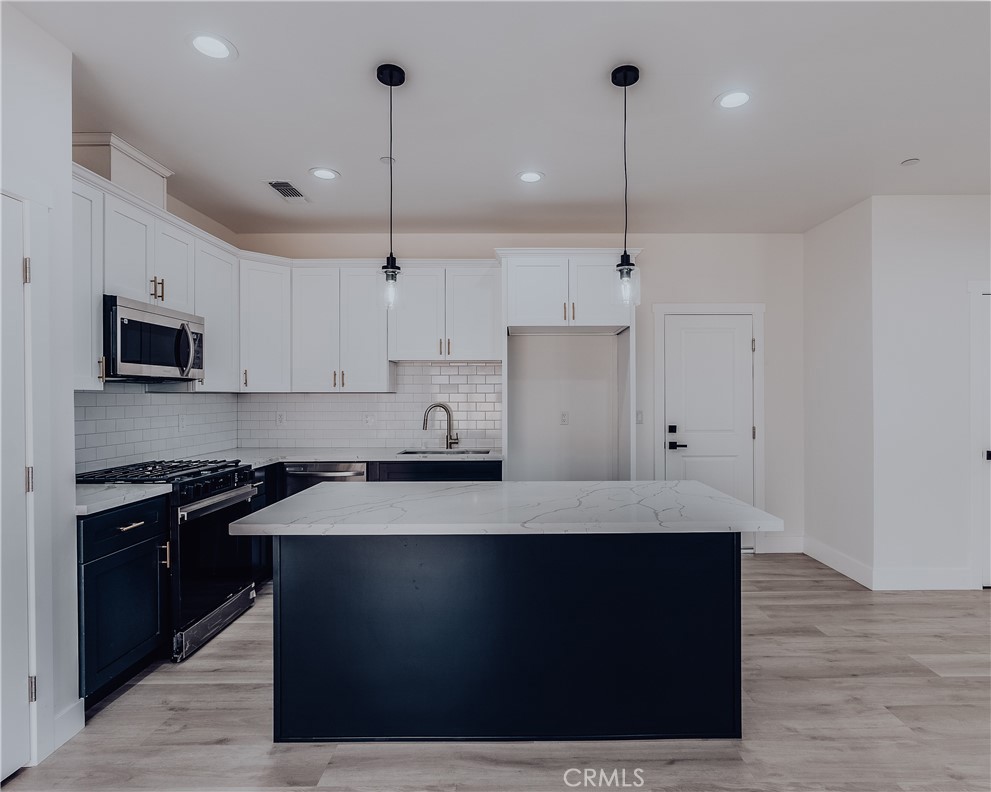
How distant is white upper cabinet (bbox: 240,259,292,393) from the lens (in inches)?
163

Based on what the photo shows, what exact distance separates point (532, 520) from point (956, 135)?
3.10m

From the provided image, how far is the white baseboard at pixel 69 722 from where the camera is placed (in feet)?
6.95

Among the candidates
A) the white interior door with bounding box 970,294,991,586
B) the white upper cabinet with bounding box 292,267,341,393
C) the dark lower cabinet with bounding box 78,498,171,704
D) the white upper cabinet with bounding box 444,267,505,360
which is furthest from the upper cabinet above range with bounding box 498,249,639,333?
the dark lower cabinet with bounding box 78,498,171,704

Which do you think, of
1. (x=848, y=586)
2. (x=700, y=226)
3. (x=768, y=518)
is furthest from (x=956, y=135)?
(x=848, y=586)

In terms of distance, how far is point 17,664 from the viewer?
6.39 feet

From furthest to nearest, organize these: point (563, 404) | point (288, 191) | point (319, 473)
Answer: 1. point (563, 404)
2. point (319, 473)
3. point (288, 191)

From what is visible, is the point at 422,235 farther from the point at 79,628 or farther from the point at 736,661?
the point at 736,661

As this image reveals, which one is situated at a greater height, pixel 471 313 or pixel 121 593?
pixel 471 313

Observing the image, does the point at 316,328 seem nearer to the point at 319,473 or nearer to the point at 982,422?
the point at 319,473

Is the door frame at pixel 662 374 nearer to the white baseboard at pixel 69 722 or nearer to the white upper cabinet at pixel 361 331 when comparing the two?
the white upper cabinet at pixel 361 331

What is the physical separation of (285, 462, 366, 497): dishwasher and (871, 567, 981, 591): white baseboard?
3.75 m

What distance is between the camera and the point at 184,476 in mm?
2896

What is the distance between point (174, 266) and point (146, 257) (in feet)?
0.95

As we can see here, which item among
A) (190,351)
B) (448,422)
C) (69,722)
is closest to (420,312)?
(448,422)
